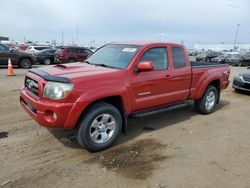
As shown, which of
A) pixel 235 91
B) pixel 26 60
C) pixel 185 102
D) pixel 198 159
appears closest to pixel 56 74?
pixel 198 159

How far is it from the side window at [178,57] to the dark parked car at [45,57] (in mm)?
17571

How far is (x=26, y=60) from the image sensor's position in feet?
56.0

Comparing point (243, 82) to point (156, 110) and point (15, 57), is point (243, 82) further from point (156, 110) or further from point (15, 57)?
point (15, 57)

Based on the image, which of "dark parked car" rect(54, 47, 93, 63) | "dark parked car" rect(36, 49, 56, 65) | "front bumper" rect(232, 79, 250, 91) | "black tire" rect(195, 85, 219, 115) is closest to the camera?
"black tire" rect(195, 85, 219, 115)

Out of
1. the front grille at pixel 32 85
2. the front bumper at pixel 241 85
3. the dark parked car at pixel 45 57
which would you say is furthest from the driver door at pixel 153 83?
the dark parked car at pixel 45 57

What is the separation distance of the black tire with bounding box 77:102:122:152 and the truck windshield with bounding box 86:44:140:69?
920 mm

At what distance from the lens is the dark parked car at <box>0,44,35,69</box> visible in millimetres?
15922

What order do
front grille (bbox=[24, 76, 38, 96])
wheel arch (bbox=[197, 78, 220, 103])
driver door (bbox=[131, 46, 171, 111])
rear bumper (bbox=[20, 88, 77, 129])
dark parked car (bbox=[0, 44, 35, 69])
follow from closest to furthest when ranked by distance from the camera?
rear bumper (bbox=[20, 88, 77, 129]) < front grille (bbox=[24, 76, 38, 96]) < driver door (bbox=[131, 46, 171, 111]) < wheel arch (bbox=[197, 78, 220, 103]) < dark parked car (bbox=[0, 44, 35, 69])

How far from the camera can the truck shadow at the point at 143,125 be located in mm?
4840

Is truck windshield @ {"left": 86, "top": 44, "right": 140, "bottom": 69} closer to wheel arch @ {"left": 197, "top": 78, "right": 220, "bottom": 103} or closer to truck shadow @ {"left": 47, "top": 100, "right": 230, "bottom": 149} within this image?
truck shadow @ {"left": 47, "top": 100, "right": 230, "bottom": 149}

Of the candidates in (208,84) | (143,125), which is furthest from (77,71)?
(208,84)

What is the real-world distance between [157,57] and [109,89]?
1.58 meters

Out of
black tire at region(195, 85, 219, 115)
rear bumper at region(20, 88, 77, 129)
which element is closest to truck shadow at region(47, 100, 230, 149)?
black tire at region(195, 85, 219, 115)

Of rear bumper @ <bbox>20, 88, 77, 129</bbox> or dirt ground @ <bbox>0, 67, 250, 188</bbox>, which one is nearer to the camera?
dirt ground @ <bbox>0, 67, 250, 188</bbox>
